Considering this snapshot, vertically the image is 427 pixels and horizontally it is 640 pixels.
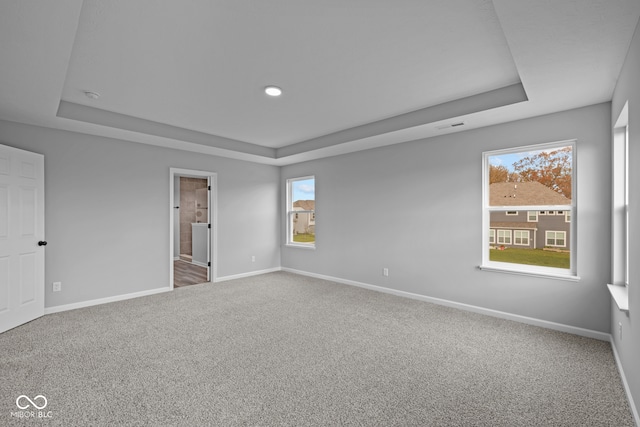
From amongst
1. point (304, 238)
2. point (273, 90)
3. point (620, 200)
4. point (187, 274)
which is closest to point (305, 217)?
point (304, 238)

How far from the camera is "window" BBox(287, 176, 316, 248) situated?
606cm

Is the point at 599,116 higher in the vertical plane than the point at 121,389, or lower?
higher

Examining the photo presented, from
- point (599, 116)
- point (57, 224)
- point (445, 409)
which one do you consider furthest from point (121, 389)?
point (599, 116)

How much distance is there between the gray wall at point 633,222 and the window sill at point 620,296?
2.8 inches

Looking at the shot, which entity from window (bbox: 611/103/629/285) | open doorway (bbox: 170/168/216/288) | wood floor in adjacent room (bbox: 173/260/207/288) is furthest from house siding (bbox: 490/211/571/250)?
open doorway (bbox: 170/168/216/288)

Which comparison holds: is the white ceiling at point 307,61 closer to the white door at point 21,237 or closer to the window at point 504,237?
the white door at point 21,237

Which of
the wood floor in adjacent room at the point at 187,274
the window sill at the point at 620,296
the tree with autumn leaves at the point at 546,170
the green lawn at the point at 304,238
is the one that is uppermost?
the tree with autumn leaves at the point at 546,170

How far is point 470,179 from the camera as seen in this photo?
3869 millimetres

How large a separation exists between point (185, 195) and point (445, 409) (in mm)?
8318

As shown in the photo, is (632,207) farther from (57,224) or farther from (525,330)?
(57,224)

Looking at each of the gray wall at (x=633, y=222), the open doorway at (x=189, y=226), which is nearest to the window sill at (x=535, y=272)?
the gray wall at (x=633, y=222)

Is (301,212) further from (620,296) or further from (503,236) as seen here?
(620,296)

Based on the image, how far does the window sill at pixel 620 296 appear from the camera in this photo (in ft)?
7.18

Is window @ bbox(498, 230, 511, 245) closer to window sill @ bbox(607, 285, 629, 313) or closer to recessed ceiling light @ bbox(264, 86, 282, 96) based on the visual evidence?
window sill @ bbox(607, 285, 629, 313)
